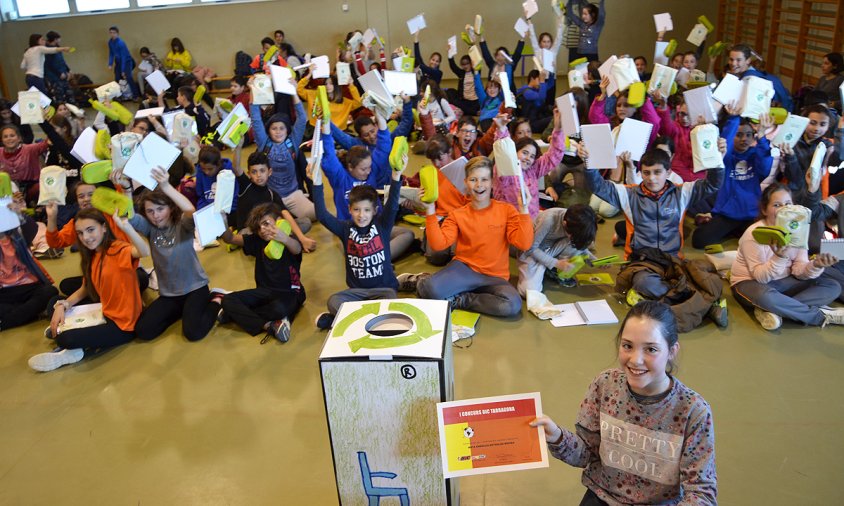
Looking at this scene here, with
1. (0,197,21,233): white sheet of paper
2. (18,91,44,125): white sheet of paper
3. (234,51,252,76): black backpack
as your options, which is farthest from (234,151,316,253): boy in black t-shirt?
(234,51,252,76): black backpack

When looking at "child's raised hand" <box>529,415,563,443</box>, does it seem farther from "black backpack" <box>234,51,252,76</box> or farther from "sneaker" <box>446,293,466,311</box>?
"black backpack" <box>234,51,252,76</box>

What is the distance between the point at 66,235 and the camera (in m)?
3.77

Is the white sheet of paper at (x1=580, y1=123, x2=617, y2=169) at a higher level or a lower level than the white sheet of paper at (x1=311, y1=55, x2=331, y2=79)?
lower

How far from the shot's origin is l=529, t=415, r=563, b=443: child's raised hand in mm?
1619

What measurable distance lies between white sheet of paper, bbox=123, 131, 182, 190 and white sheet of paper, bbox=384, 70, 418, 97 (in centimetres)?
211

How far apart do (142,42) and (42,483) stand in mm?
10747

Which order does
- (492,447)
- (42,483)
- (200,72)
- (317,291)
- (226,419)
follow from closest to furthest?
(492,447)
(42,483)
(226,419)
(317,291)
(200,72)

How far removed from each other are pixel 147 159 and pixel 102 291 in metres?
0.81

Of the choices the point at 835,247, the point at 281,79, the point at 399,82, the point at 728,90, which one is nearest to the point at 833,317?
the point at 835,247

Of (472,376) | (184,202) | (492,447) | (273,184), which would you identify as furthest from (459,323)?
(273,184)

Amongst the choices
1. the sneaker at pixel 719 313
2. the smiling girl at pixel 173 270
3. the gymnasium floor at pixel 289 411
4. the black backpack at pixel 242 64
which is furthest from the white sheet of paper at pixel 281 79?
the black backpack at pixel 242 64

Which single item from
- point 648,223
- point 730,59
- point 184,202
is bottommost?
point 648,223

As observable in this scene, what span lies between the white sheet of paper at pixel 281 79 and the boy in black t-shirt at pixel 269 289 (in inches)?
45.4

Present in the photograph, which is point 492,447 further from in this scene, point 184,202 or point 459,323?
point 184,202
